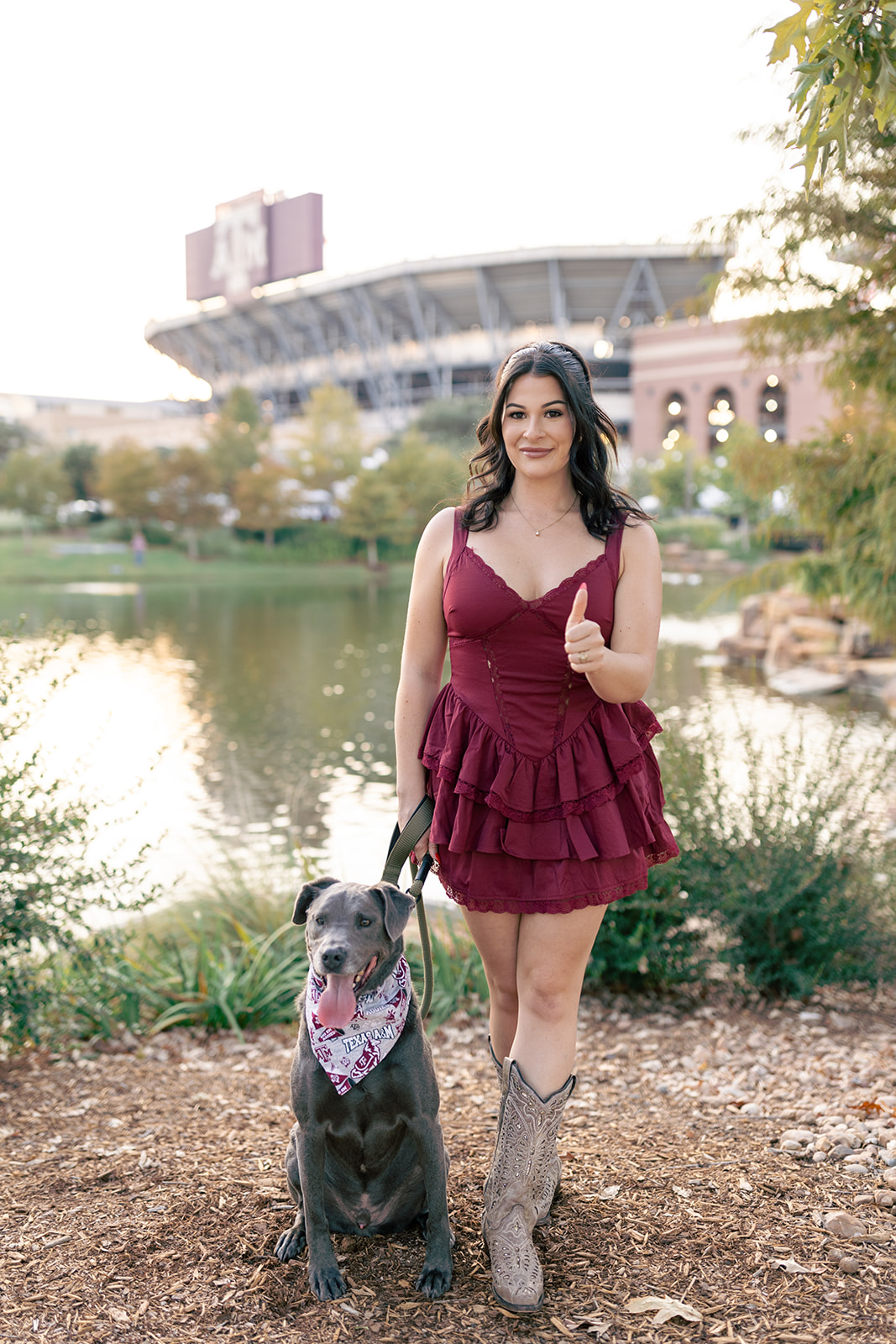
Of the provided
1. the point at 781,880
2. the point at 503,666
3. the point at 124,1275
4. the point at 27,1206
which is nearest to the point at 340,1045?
the point at 124,1275

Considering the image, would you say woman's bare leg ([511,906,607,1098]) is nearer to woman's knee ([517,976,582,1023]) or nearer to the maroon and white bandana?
woman's knee ([517,976,582,1023])

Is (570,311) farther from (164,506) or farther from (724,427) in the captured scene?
(164,506)

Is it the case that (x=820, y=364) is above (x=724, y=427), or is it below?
below

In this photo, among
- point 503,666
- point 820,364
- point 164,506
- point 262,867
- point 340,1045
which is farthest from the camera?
point 164,506

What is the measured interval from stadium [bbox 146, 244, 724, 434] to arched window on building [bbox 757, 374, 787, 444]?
7.25 m

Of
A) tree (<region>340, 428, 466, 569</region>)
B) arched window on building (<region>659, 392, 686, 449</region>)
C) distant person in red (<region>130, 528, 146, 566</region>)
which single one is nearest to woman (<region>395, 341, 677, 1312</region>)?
tree (<region>340, 428, 466, 569</region>)

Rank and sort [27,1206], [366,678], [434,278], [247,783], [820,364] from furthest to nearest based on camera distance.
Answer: [434,278]
[366,678]
[247,783]
[820,364]
[27,1206]

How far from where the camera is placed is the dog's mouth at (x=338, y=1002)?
201 cm

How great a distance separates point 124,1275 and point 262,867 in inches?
143

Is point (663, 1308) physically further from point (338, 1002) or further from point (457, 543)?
point (457, 543)

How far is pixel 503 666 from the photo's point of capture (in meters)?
2.28

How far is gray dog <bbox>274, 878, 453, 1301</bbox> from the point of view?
208 cm

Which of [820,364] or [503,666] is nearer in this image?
[503,666]

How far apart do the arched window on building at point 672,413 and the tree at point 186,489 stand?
93.4ft
